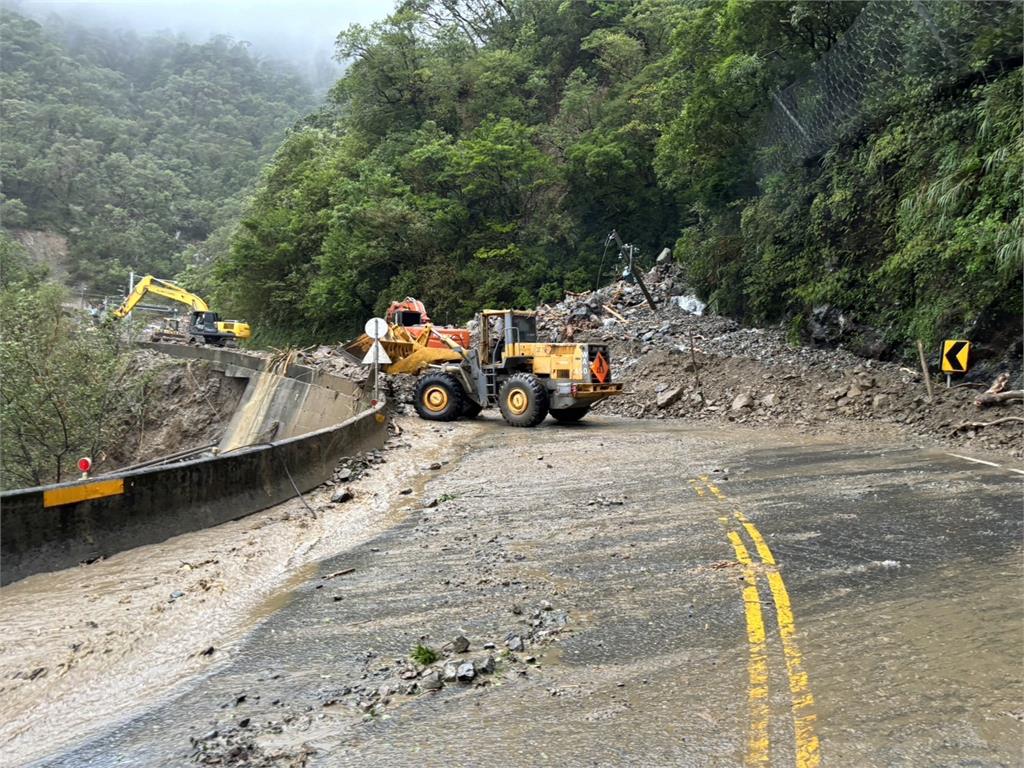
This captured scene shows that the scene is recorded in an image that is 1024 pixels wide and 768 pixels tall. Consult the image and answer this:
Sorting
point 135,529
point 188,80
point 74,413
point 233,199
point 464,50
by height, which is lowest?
point 135,529

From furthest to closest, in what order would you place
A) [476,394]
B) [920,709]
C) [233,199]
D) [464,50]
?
1. [233,199]
2. [464,50]
3. [476,394]
4. [920,709]

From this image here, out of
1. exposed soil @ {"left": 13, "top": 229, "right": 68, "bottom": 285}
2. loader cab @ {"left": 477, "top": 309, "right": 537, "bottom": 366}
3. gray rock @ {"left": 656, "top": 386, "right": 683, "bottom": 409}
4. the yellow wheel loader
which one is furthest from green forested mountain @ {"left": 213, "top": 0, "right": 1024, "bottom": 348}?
exposed soil @ {"left": 13, "top": 229, "right": 68, "bottom": 285}

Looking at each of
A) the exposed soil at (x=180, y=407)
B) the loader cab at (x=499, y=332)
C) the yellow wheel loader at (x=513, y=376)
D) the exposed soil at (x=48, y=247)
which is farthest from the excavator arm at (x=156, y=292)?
the exposed soil at (x=48, y=247)

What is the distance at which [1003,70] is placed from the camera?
16172 mm

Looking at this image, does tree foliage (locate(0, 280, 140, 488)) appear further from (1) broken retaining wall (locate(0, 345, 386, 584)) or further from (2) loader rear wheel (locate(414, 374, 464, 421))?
(1) broken retaining wall (locate(0, 345, 386, 584))

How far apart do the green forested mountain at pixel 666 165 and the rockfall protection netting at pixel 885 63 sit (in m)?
0.06

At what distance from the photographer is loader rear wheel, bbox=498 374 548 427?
17859 millimetres

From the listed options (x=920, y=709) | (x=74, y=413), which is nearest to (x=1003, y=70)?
(x=920, y=709)

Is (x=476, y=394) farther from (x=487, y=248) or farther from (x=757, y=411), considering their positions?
(x=487, y=248)

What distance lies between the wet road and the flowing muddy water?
306 millimetres

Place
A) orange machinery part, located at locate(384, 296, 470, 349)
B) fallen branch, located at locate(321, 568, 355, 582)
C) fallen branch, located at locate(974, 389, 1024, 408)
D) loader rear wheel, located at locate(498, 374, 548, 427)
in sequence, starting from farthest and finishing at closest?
1. orange machinery part, located at locate(384, 296, 470, 349)
2. loader rear wheel, located at locate(498, 374, 548, 427)
3. fallen branch, located at locate(974, 389, 1024, 408)
4. fallen branch, located at locate(321, 568, 355, 582)

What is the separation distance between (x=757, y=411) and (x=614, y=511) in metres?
11.3

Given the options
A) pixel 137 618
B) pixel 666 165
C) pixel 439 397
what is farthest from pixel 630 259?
pixel 137 618

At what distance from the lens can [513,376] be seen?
60.6 feet
